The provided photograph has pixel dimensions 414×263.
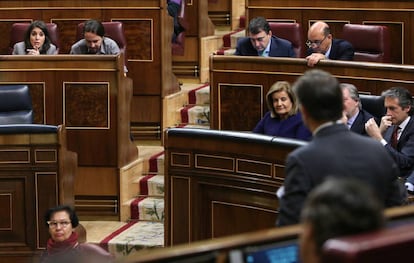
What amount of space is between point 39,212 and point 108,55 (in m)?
1.01

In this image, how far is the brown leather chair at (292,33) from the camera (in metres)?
5.54

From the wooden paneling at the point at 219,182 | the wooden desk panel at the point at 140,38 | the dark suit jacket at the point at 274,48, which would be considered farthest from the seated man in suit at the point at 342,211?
the wooden desk panel at the point at 140,38

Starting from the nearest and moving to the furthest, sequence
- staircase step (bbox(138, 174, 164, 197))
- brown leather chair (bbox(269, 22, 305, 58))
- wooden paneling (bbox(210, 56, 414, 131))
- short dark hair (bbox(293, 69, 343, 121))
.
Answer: short dark hair (bbox(293, 69, 343, 121))
wooden paneling (bbox(210, 56, 414, 131))
staircase step (bbox(138, 174, 164, 197))
brown leather chair (bbox(269, 22, 305, 58))

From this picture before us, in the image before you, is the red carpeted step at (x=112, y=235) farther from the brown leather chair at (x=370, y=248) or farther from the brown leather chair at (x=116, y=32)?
the brown leather chair at (x=370, y=248)

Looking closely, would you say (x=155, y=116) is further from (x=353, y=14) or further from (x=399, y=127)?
(x=399, y=127)

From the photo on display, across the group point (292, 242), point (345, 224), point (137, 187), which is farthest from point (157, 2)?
point (345, 224)

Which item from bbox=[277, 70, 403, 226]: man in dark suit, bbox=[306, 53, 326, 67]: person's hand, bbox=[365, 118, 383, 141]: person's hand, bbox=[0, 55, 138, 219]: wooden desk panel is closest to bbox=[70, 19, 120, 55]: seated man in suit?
bbox=[0, 55, 138, 219]: wooden desk panel

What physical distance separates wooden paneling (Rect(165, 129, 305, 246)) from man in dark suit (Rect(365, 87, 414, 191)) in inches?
22.7

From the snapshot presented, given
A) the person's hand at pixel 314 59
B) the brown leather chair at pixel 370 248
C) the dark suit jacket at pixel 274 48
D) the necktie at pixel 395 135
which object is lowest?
the necktie at pixel 395 135

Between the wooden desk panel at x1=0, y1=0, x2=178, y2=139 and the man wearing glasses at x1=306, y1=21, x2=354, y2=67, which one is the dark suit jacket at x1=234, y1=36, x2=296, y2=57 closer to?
the man wearing glasses at x1=306, y1=21, x2=354, y2=67

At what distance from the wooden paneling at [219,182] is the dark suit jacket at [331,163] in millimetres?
1290

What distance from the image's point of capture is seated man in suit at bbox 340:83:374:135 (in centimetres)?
408

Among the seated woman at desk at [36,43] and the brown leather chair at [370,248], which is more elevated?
the seated woman at desk at [36,43]

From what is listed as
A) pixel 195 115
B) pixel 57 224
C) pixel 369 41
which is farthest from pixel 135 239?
pixel 369 41
